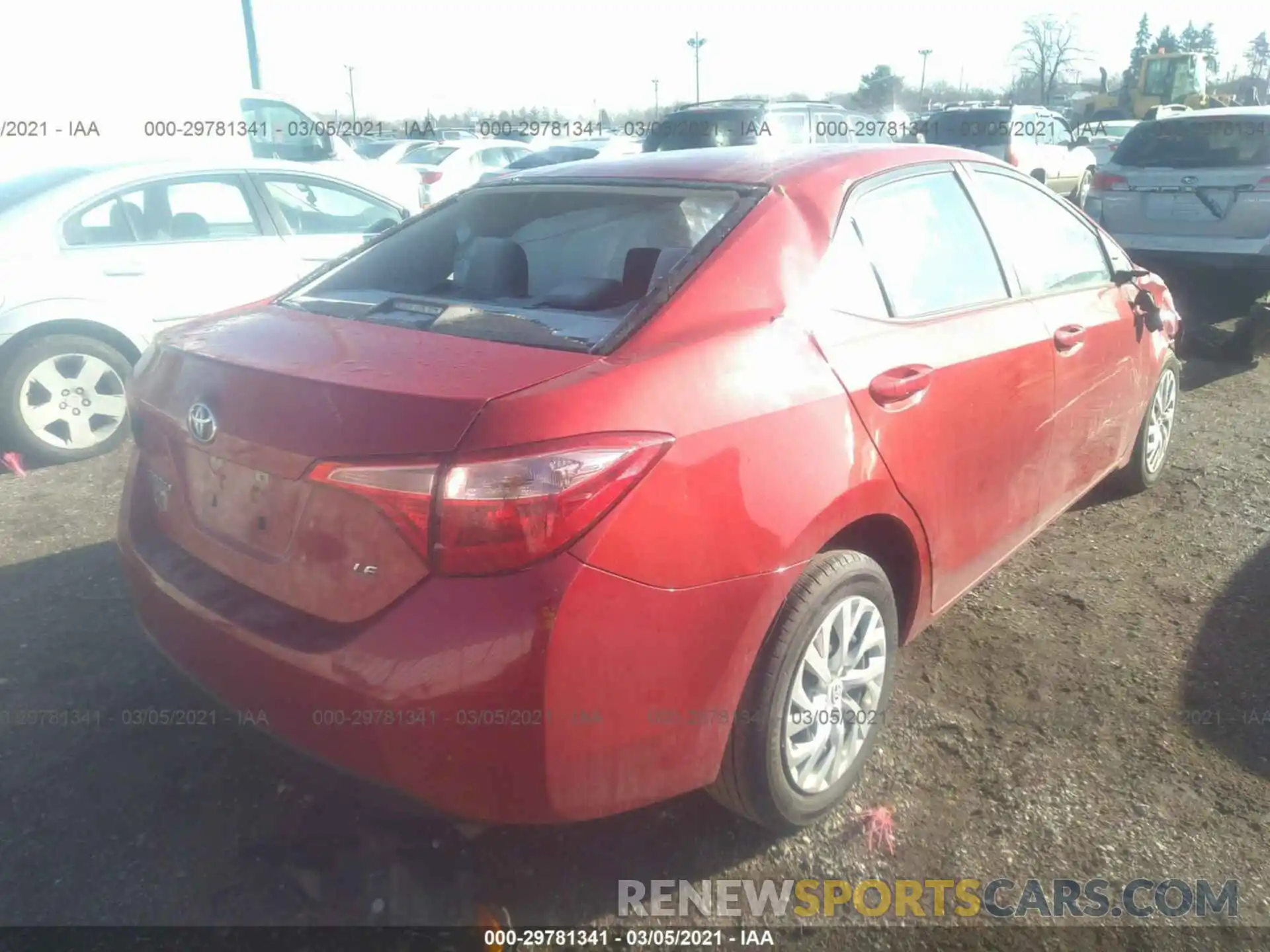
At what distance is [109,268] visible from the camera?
5.24 m

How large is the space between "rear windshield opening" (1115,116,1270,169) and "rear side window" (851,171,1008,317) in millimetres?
5993

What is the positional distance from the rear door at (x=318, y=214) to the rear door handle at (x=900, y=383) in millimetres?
4160

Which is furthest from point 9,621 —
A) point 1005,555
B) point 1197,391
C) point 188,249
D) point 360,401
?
point 1197,391

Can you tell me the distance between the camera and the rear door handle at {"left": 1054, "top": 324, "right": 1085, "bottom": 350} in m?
3.22

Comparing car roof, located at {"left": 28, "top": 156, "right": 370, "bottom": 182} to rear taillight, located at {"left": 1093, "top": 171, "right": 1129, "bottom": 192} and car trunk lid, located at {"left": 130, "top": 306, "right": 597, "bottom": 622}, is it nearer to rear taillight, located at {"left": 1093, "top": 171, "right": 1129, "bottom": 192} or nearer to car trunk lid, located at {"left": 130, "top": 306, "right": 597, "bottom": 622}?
car trunk lid, located at {"left": 130, "top": 306, "right": 597, "bottom": 622}

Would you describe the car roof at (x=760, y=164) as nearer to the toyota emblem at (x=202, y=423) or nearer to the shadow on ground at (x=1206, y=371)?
the toyota emblem at (x=202, y=423)

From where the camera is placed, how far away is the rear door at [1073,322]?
325 centimetres

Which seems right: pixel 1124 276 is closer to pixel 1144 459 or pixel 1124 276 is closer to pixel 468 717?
pixel 1144 459

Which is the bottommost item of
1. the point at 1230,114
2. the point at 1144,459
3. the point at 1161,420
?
the point at 1144,459

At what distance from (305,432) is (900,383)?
4.59ft

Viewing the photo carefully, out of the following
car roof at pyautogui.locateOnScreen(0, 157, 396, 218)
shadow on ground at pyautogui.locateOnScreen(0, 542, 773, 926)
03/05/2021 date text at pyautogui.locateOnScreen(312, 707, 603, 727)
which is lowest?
shadow on ground at pyautogui.locateOnScreen(0, 542, 773, 926)

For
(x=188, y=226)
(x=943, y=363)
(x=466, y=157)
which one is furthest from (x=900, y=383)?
(x=466, y=157)

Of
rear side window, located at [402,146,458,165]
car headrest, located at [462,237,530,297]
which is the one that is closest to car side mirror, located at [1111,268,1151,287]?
car headrest, located at [462,237,530,297]

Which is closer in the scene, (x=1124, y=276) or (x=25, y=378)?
(x=1124, y=276)
